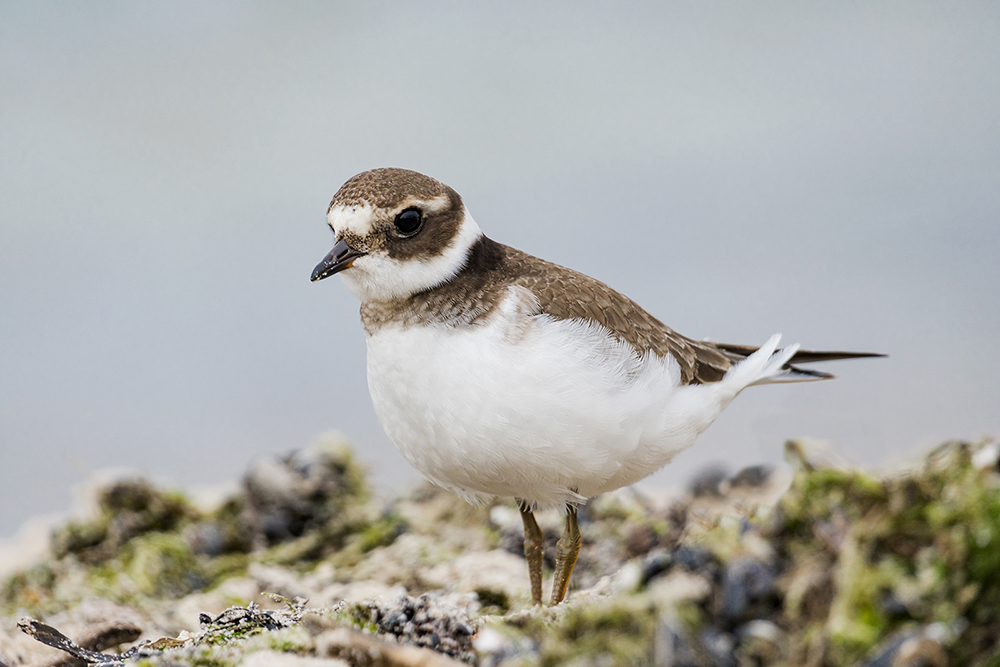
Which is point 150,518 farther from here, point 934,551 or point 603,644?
point 934,551

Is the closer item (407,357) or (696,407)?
(407,357)

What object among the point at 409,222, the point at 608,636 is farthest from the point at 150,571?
the point at 608,636

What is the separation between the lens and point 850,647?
1942mm

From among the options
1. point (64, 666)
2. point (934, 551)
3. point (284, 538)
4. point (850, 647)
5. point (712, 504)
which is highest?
point (284, 538)

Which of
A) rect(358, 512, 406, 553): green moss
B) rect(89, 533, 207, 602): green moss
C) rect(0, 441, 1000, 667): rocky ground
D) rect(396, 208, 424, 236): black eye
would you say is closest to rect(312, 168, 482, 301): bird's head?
rect(396, 208, 424, 236): black eye

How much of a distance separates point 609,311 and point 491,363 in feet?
2.70

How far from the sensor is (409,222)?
3.84 metres

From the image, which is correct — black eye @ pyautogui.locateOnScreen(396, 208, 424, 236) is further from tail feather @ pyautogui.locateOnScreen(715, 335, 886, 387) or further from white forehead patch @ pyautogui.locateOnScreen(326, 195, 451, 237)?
tail feather @ pyautogui.locateOnScreen(715, 335, 886, 387)

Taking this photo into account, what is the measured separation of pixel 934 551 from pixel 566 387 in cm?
173

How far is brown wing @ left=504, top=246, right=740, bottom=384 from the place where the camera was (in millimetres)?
3916

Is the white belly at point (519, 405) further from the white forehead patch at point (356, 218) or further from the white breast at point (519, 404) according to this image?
the white forehead patch at point (356, 218)

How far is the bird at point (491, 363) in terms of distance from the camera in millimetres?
3578

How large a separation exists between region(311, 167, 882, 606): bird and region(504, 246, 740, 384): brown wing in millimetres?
11

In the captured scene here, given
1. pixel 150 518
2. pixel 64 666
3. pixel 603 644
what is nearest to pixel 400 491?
pixel 150 518
